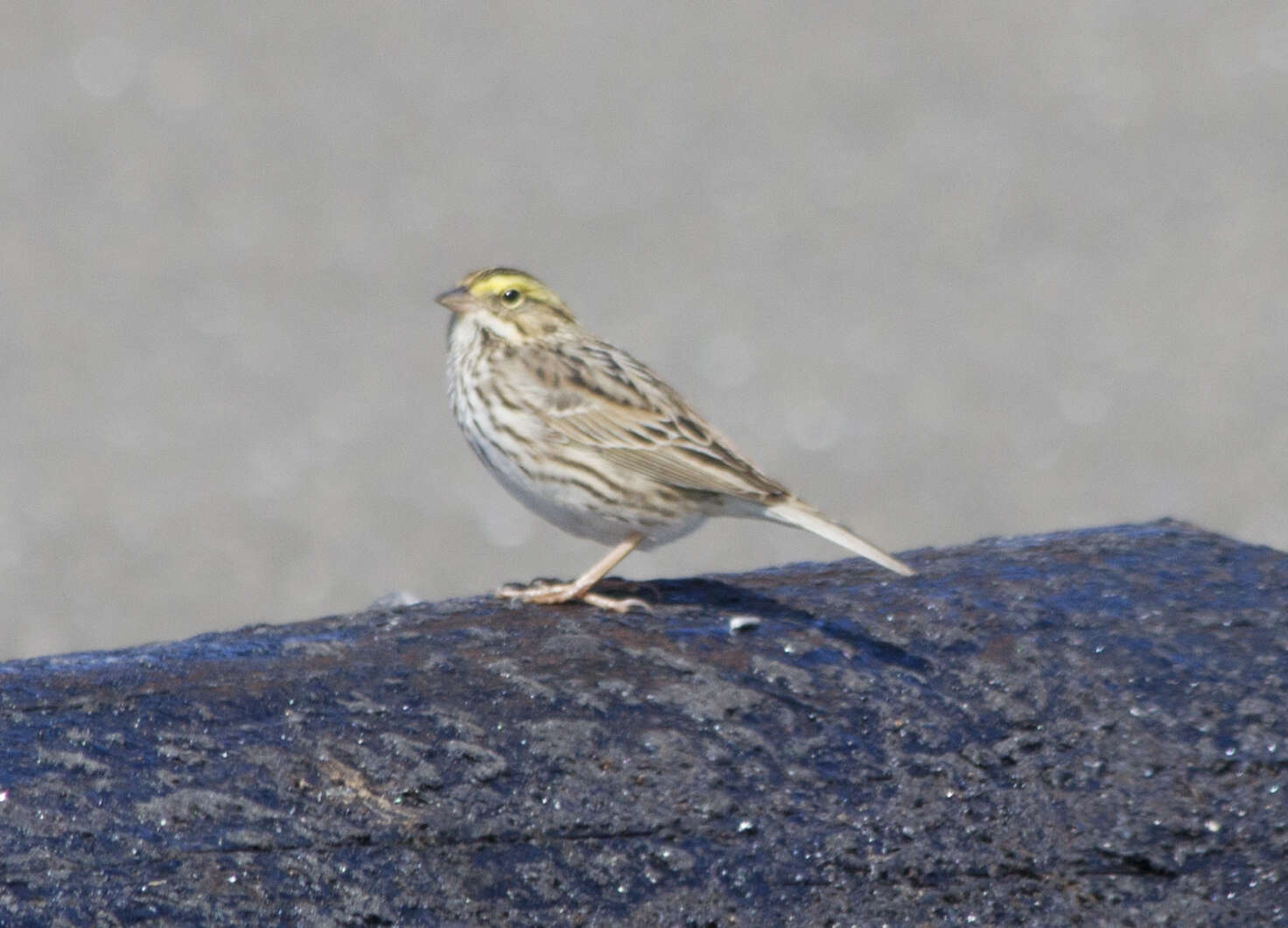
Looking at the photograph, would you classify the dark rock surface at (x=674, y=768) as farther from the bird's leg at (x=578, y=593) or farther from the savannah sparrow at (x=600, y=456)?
the savannah sparrow at (x=600, y=456)

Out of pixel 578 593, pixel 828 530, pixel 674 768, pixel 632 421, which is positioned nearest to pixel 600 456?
pixel 632 421

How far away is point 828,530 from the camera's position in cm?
599

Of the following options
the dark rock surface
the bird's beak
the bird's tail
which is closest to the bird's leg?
the dark rock surface

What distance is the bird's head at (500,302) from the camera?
700 centimetres

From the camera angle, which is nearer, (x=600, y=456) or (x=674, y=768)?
(x=674, y=768)

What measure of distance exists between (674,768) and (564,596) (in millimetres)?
1319

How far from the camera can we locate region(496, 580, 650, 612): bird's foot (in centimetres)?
582

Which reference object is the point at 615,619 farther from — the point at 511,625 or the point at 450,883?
the point at 450,883

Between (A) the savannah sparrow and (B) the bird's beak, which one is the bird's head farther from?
(A) the savannah sparrow

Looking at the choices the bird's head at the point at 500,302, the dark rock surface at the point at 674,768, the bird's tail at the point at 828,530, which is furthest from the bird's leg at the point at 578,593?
the bird's head at the point at 500,302

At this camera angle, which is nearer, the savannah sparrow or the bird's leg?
the bird's leg

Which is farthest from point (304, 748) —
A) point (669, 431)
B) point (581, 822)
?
point (669, 431)

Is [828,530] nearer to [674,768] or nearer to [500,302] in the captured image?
[674,768]

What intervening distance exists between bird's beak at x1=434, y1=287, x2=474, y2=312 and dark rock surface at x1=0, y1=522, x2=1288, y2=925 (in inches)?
63.8
